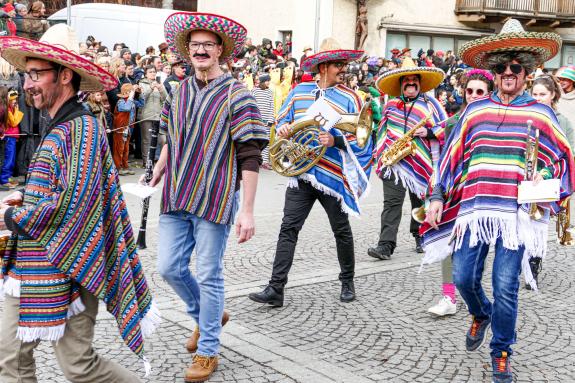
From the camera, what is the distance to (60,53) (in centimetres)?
316

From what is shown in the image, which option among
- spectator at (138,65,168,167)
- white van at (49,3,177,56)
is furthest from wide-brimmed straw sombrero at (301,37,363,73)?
white van at (49,3,177,56)

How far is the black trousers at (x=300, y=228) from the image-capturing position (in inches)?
228

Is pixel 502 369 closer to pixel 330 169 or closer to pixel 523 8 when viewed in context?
pixel 330 169

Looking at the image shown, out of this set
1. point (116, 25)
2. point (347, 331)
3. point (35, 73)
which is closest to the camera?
point (35, 73)

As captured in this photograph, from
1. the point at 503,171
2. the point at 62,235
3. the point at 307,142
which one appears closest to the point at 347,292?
the point at 307,142

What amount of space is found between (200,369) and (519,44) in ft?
8.43

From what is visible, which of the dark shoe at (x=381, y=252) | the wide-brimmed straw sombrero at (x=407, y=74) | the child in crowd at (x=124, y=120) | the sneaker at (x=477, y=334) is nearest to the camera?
the sneaker at (x=477, y=334)

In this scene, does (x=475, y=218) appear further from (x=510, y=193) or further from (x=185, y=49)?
(x=185, y=49)

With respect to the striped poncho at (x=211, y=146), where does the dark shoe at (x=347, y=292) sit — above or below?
below

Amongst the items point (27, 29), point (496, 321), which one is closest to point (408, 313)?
point (496, 321)

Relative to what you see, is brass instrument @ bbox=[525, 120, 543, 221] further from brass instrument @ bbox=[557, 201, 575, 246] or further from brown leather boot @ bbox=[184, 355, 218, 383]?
brown leather boot @ bbox=[184, 355, 218, 383]

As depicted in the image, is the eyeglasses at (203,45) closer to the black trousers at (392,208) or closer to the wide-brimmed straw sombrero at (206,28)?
the wide-brimmed straw sombrero at (206,28)

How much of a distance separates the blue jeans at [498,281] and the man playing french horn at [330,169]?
154cm

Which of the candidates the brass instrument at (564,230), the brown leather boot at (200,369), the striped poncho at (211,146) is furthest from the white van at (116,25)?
the brown leather boot at (200,369)
